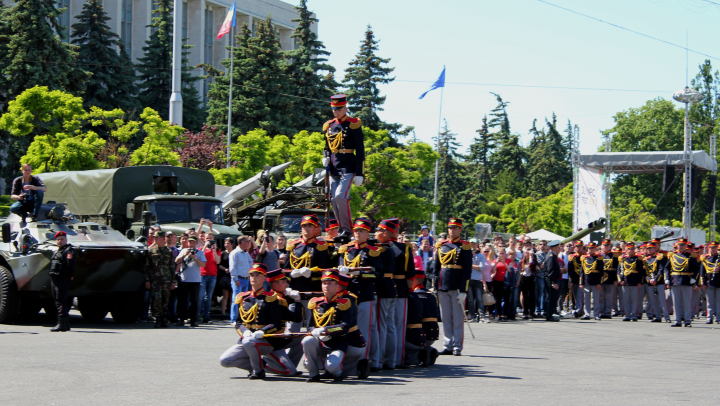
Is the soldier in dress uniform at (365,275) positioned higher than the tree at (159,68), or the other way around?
the tree at (159,68)

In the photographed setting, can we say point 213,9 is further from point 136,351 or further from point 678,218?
point 136,351

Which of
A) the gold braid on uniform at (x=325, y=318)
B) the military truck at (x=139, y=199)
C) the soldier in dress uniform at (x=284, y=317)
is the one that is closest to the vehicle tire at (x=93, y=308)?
the military truck at (x=139, y=199)

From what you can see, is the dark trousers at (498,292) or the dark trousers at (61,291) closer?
the dark trousers at (61,291)

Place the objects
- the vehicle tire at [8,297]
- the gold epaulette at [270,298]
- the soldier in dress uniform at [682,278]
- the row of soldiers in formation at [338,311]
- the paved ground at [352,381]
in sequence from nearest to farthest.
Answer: the paved ground at [352,381], the row of soldiers in formation at [338,311], the gold epaulette at [270,298], the vehicle tire at [8,297], the soldier in dress uniform at [682,278]

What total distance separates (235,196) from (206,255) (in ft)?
34.1

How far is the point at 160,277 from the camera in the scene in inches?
598

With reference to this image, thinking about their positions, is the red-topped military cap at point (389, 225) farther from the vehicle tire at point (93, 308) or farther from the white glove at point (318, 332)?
the vehicle tire at point (93, 308)

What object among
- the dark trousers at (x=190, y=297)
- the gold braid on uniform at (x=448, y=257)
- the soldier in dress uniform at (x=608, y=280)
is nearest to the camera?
the gold braid on uniform at (x=448, y=257)

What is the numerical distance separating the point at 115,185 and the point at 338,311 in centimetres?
1182

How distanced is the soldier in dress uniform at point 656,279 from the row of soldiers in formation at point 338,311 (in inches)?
405

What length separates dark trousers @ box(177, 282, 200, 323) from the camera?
15789 millimetres

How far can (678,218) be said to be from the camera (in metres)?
71.9

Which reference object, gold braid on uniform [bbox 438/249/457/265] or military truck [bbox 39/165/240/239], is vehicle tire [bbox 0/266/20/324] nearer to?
military truck [bbox 39/165/240/239]

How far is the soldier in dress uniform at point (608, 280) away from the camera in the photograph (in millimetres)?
21000
